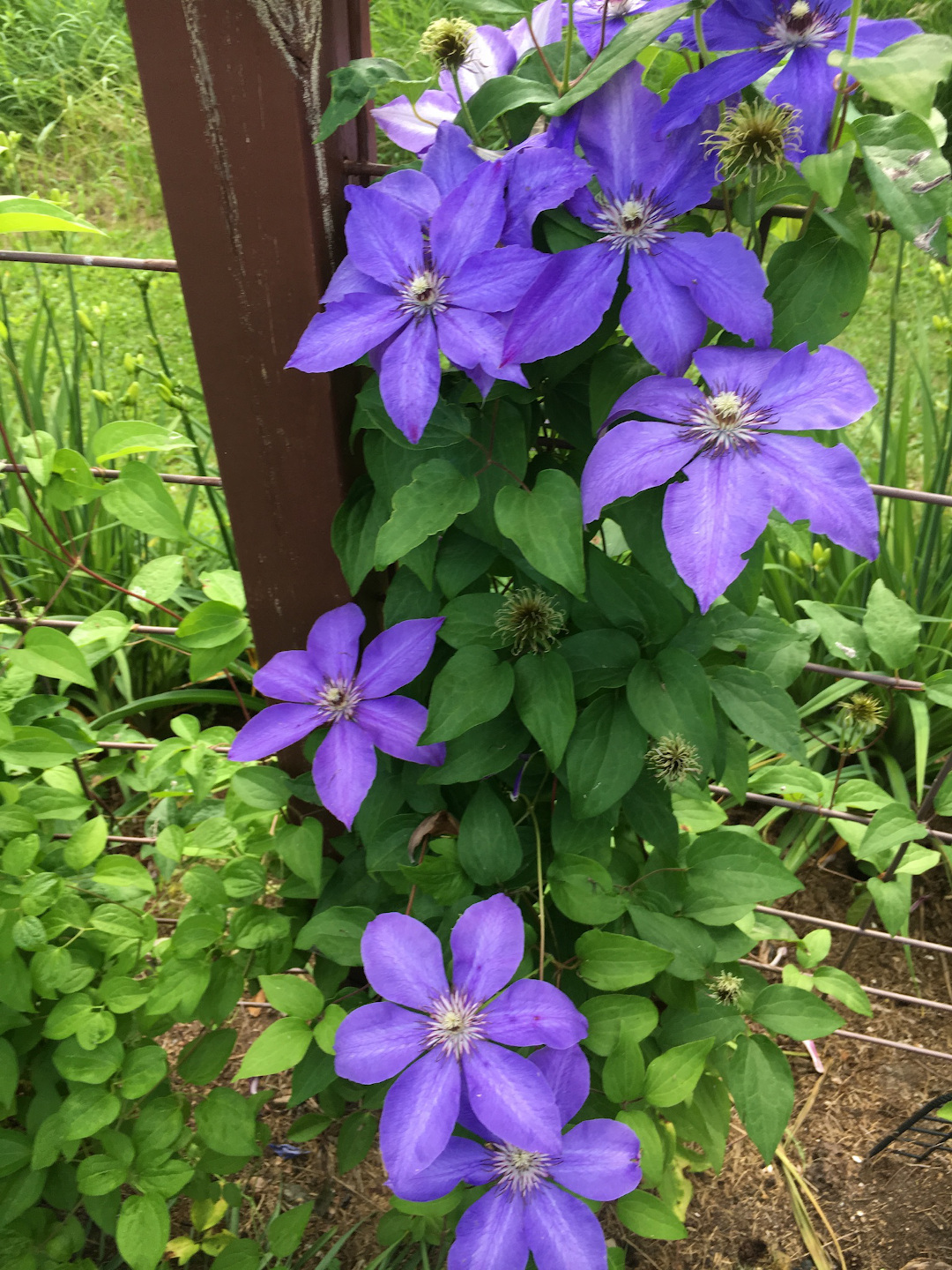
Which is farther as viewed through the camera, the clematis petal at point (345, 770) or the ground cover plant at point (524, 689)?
the clematis petal at point (345, 770)

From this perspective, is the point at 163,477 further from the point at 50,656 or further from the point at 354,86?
the point at 354,86

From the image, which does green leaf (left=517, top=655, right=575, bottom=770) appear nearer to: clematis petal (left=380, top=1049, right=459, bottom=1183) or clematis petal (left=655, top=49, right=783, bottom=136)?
clematis petal (left=380, top=1049, right=459, bottom=1183)

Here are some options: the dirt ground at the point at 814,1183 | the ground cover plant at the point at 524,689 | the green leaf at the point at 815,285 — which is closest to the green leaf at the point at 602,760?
the ground cover plant at the point at 524,689

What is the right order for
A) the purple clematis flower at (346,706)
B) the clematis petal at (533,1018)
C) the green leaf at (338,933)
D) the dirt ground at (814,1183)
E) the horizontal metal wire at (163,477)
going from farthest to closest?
the dirt ground at (814,1183)
the horizontal metal wire at (163,477)
the green leaf at (338,933)
the purple clematis flower at (346,706)
the clematis petal at (533,1018)

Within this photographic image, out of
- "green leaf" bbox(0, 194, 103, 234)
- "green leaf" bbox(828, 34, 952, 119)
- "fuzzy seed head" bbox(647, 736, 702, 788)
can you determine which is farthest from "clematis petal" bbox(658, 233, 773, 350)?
"green leaf" bbox(0, 194, 103, 234)

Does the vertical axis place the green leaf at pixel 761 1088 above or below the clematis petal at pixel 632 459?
below

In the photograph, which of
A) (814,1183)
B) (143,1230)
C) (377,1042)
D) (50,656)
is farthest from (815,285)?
(814,1183)

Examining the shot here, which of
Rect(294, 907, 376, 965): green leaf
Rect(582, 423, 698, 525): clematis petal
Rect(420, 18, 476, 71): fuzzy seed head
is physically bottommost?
Rect(294, 907, 376, 965): green leaf

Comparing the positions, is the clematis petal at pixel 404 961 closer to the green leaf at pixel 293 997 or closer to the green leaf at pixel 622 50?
the green leaf at pixel 293 997
